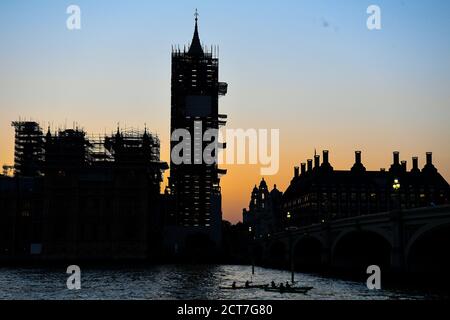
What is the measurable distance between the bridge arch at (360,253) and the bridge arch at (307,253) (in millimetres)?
11965

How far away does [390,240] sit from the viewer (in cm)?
8219

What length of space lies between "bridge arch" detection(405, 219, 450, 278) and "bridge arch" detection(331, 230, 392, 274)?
88.4 feet

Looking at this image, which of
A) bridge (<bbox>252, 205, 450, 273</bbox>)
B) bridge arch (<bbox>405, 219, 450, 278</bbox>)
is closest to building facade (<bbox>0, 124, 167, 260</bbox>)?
bridge (<bbox>252, 205, 450, 273</bbox>)

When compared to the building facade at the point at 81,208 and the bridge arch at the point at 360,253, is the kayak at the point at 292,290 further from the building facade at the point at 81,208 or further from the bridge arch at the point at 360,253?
the building facade at the point at 81,208

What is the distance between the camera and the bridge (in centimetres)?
7538

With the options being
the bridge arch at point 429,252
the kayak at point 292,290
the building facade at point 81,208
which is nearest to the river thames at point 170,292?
the kayak at point 292,290

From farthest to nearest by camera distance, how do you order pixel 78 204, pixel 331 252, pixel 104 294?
pixel 78 204 → pixel 331 252 → pixel 104 294

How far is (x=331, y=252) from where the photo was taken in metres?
112

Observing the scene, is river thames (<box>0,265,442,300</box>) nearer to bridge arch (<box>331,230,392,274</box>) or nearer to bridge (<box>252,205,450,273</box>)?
bridge (<box>252,205,450,273</box>)

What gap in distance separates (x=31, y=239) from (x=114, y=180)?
27347 millimetres

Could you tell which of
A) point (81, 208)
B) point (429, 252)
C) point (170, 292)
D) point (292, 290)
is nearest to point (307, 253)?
point (81, 208)
